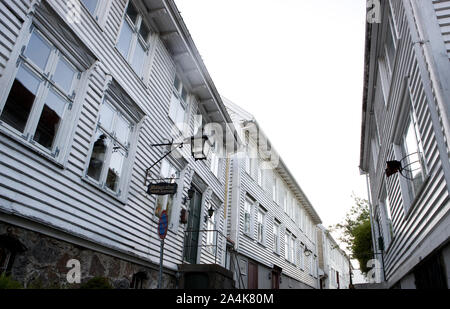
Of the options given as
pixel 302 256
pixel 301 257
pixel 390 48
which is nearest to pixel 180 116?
pixel 390 48

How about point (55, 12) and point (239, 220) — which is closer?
point (55, 12)

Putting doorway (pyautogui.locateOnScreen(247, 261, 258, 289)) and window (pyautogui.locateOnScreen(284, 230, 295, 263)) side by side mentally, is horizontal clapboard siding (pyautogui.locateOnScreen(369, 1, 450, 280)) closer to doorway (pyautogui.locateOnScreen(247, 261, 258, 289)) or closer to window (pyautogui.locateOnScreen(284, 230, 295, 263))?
doorway (pyautogui.locateOnScreen(247, 261, 258, 289))

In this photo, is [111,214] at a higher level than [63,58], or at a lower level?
lower

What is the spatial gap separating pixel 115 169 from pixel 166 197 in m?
2.50

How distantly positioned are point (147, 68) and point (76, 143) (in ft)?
12.5

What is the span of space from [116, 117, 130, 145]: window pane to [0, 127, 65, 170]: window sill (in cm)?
213

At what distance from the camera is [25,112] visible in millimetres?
5297

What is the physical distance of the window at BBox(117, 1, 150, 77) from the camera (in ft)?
27.7

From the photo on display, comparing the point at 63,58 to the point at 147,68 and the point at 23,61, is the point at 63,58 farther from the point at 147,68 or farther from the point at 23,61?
the point at 147,68

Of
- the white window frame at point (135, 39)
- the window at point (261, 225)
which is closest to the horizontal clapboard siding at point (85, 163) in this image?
the white window frame at point (135, 39)

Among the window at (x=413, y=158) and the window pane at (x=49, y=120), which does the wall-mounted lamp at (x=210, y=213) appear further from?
the window pane at (x=49, y=120)

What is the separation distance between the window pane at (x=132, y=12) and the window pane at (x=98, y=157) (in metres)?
3.49

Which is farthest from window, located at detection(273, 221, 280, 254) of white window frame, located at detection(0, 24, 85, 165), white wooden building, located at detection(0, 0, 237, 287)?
white window frame, located at detection(0, 24, 85, 165)

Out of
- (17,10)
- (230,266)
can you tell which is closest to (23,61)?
(17,10)
